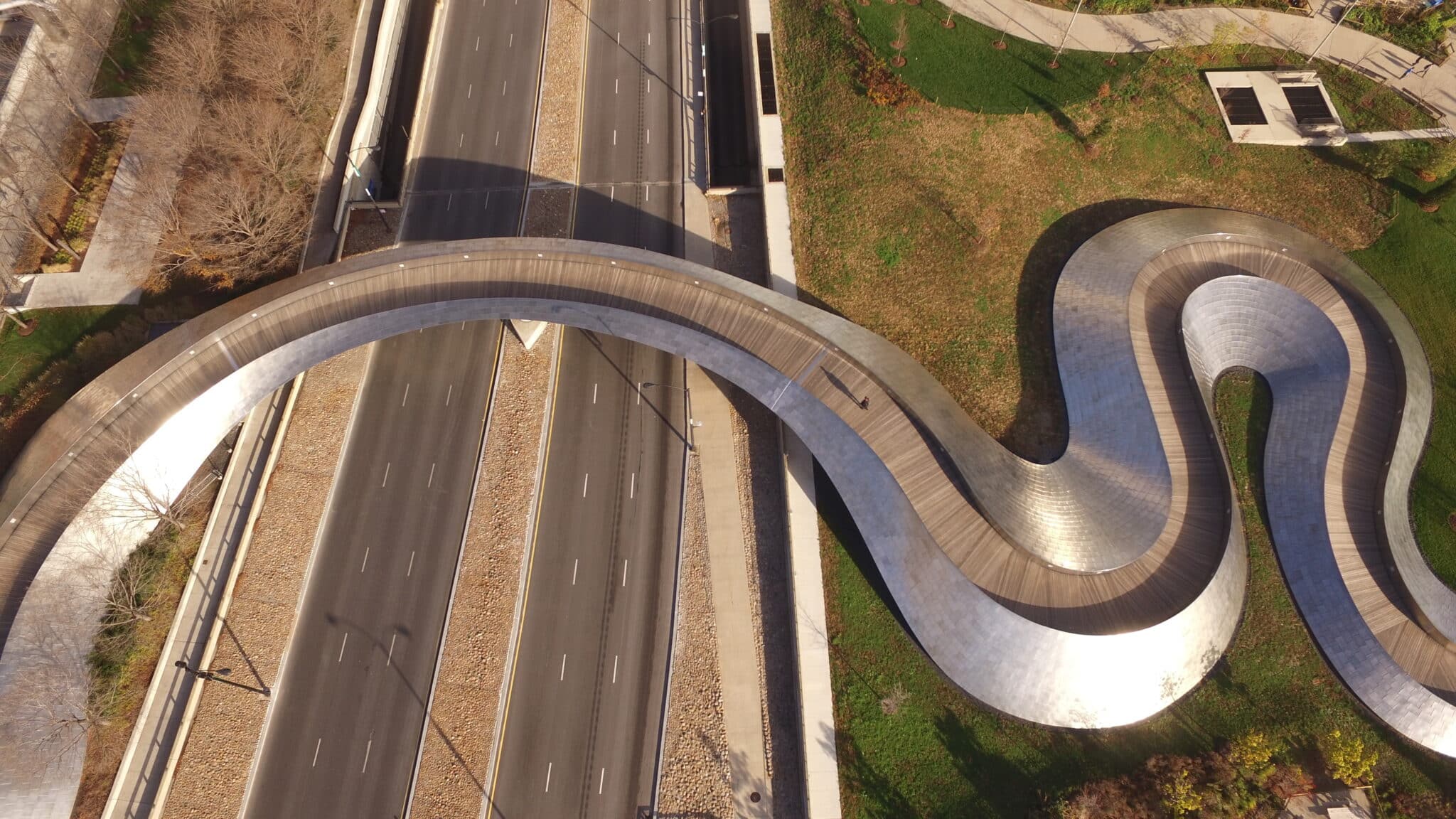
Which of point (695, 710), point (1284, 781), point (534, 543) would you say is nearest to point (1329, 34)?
point (1284, 781)

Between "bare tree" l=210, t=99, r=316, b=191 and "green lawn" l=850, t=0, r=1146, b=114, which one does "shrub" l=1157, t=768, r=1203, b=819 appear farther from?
"bare tree" l=210, t=99, r=316, b=191

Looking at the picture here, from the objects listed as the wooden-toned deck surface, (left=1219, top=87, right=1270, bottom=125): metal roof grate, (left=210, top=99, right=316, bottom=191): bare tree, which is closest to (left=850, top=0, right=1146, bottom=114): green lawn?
(left=1219, top=87, right=1270, bottom=125): metal roof grate

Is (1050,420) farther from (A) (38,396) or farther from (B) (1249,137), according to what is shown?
(A) (38,396)

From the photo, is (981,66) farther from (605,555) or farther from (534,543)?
(534,543)

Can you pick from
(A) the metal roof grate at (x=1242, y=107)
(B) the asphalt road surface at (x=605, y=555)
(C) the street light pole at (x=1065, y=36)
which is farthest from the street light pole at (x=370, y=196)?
(A) the metal roof grate at (x=1242, y=107)

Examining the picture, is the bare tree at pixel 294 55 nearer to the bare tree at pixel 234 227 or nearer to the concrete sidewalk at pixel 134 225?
the bare tree at pixel 234 227

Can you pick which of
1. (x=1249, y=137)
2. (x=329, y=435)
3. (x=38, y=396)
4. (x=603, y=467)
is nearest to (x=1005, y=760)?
(x=603, y=467)
